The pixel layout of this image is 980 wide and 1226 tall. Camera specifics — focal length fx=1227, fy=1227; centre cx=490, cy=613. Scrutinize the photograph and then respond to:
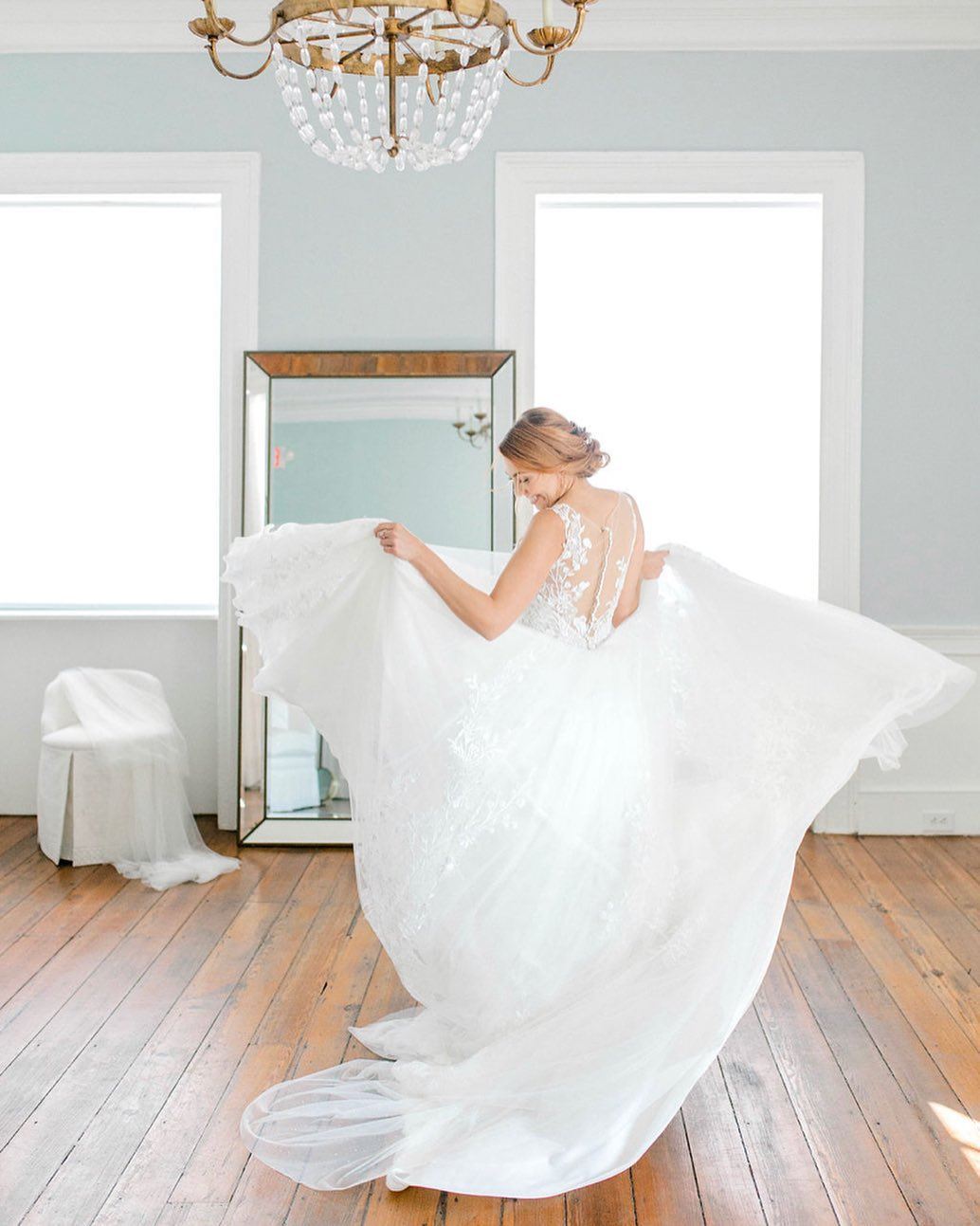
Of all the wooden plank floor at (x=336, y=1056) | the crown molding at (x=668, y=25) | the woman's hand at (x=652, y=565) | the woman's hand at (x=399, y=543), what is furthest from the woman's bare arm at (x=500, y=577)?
the crown molding at (x=668, y=25)

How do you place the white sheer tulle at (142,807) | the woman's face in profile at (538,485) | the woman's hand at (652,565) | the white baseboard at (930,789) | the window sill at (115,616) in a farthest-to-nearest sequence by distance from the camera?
the window sill at (115,616) → the white baseboard at (930,789) → the white sheer tulle at (142,807) → the woman's hand at (652,565) → the woman's face in profile at (538,485)

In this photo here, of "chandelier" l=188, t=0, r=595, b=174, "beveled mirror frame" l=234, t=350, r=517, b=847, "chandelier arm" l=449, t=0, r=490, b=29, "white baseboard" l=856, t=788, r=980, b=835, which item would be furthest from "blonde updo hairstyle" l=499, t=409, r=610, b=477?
"white baseboard" l=856, t=788, r=980, b=835

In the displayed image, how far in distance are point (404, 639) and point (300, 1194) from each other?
3.73 ft

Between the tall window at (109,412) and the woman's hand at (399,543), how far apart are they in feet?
8.50

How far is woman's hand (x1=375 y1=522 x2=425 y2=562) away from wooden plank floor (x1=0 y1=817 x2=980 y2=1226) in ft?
3.89

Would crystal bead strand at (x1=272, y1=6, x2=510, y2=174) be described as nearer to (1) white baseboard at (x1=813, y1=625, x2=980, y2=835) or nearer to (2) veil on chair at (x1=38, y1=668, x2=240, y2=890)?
(2) veil on chair at (x1=38, y1=668, x2=240, y2=890)

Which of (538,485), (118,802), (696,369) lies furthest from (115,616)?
(538,485)

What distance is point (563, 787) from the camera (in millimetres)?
2650

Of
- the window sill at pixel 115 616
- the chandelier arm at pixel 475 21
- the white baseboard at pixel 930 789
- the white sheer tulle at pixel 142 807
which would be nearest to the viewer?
the chandelier arm at pixel 475 21

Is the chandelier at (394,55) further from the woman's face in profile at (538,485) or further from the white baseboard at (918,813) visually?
the white baseboard at (918,813)

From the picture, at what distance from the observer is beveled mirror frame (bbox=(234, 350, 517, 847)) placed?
4.77 meters

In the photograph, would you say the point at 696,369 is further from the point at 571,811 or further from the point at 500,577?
the point at 571,811

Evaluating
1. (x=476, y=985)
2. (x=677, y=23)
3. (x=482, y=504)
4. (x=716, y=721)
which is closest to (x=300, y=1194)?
(x=476, y=985)

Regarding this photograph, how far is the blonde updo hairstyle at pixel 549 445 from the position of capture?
2.74 metres
